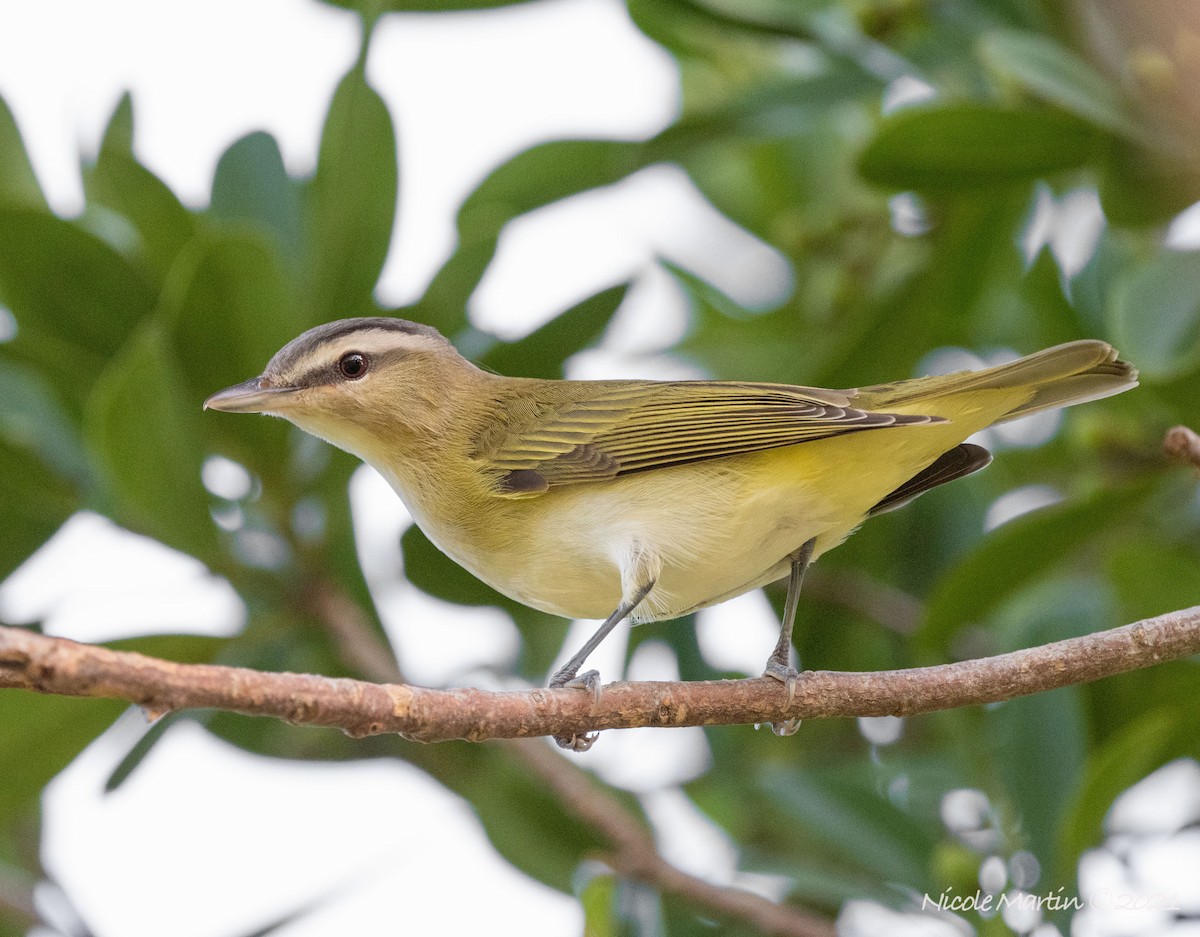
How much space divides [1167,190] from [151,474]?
2452 mm

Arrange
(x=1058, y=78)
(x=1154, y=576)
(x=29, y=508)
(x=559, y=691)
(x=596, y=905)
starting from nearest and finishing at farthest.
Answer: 1. (x=559, y=691)
2. (x=596, y=905)
3. (x=1058, y=78)
4. (x=1154, y=576)
5. (x=29, y=508)

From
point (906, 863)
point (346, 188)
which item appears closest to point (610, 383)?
point (346, 188)

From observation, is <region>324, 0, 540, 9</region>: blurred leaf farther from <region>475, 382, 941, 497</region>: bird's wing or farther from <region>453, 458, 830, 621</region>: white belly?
<region>453, 458, 830, 621</region>: white belly

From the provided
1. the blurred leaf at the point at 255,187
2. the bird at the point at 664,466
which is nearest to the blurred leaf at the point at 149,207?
the blurred leaf at the point at 255,187

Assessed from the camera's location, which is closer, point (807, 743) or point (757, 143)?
point (807, 743)

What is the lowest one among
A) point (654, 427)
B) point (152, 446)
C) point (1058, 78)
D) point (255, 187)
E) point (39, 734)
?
point (39, 734)

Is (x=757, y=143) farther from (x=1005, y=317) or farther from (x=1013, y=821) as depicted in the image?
(x=1013, y=821)

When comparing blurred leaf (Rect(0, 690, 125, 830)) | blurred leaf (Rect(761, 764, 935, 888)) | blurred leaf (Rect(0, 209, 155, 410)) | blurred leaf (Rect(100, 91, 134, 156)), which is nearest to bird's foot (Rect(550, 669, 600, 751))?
blurred leaf (Rect(761, 764, 935, 888))

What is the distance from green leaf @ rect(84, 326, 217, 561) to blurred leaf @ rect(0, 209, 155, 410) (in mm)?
108

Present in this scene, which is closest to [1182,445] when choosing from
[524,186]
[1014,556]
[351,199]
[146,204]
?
[1014,556]

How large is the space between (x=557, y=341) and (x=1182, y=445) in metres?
1.61

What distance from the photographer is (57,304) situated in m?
3.13

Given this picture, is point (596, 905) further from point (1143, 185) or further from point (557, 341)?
point (1143, 185)

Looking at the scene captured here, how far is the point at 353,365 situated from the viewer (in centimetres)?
310
